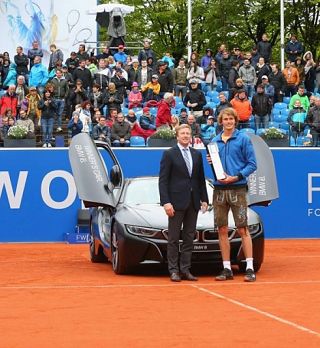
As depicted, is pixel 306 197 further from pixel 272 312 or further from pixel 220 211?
A: pixel 272 312

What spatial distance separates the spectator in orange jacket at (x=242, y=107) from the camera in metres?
27.5

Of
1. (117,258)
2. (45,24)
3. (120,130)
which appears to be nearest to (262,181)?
(117,258)

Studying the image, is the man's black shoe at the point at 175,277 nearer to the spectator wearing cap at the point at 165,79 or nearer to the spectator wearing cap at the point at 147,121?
the spectator wearing cap at the point at 147,121

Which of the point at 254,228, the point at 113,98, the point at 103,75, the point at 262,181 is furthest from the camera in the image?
the point at 103,75

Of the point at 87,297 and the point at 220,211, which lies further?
the point at 220,211

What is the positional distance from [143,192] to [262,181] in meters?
1.76

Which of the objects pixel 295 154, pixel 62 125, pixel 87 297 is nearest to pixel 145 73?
pixel 62 125

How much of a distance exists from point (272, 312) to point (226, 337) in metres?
1.58

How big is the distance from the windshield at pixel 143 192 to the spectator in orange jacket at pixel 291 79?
15702 millimetres

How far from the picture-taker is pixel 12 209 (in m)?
21.4

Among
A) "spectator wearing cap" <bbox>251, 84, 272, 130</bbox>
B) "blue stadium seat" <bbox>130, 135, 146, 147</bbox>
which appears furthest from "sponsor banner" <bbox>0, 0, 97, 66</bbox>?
"blue stadium seat" <bbox>130, 135, 146, 147</bbox>

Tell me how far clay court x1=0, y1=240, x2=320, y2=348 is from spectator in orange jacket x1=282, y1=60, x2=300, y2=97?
15.5 m

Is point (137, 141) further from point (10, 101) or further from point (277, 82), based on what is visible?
point (277, 82)

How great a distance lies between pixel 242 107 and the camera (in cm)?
2759
